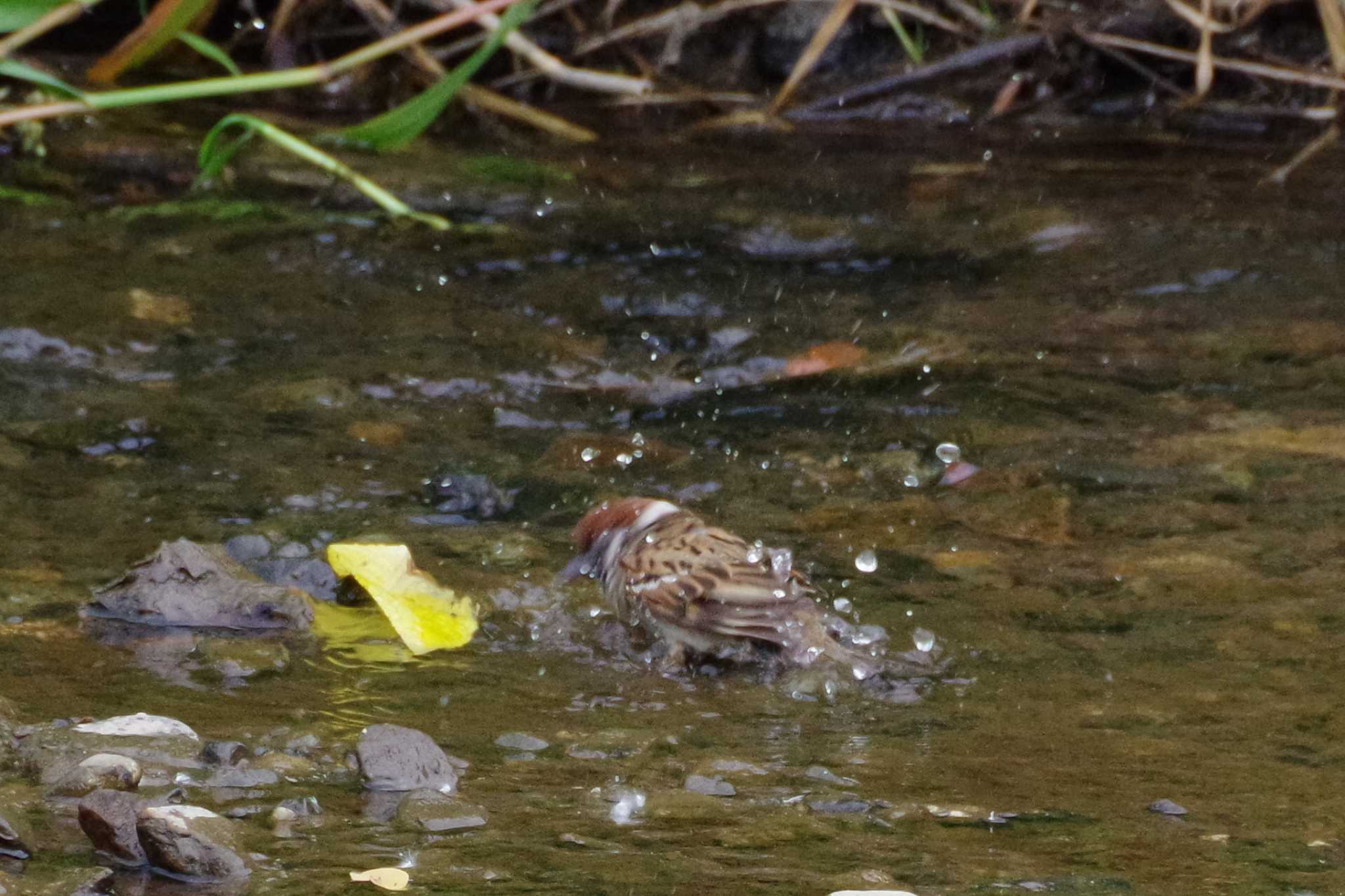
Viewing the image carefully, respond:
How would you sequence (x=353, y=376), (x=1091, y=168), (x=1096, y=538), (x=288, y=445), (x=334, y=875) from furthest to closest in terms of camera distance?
(x=1091, y=168), (x=353, y=376), (x=288, y=445), (x=1096, y=538), (x=334, y=875)

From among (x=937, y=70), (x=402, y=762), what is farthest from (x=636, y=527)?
(x=937, y=70)

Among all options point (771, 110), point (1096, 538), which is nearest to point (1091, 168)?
point (771, 110)

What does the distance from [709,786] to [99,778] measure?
2.82ft

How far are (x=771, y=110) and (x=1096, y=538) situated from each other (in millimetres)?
4214

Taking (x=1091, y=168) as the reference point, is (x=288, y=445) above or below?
below

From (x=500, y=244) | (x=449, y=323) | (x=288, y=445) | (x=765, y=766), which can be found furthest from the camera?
(x=500, y=244)

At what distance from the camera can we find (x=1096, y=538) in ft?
13.1

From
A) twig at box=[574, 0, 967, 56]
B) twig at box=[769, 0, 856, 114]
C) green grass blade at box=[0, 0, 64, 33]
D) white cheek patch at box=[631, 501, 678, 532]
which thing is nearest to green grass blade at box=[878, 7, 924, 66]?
twig at box=[574, 0, 967, 56]

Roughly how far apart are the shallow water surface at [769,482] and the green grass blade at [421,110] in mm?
454

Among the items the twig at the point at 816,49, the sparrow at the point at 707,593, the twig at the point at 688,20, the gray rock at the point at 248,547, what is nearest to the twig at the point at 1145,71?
the twig at the point at 688,20

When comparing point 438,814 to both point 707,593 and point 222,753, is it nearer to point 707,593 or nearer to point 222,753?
point 222,753

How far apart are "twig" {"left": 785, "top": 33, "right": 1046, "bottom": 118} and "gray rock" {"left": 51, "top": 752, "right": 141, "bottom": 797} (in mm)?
6016

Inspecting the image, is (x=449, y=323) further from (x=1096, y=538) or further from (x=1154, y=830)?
(x=1154, y=830)

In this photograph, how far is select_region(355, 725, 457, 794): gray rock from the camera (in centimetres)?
247
